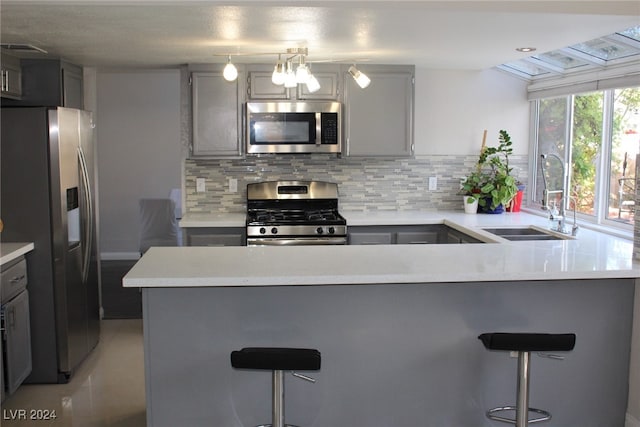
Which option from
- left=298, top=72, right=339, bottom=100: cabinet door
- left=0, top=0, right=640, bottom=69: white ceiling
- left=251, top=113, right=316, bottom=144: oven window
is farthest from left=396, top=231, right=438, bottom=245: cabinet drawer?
left=0, top=0, right=640, bottom=69: white ceiling

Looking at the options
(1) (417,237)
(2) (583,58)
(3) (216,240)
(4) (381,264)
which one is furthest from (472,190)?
(4) (381,264)

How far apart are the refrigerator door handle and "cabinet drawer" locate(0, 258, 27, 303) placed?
1.84 ft

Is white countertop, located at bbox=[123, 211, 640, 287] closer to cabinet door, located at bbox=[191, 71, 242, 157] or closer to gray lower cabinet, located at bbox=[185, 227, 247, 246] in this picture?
gray lower cabinet, located at bbox=[185, 227, 247, 246]

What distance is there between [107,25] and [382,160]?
8.72 feet

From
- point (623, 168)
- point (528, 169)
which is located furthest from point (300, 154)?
point (623, 168)

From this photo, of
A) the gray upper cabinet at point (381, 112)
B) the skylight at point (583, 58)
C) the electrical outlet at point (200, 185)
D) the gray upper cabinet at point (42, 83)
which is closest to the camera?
the skylight at point (583, 58)

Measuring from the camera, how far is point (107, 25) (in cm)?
346

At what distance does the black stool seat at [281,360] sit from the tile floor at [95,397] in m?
1.44

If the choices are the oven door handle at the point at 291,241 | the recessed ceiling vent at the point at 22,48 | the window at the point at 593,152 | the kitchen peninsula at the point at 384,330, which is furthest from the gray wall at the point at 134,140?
the kitchen peninsula at the point at 384,330

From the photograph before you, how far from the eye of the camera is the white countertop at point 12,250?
369 centimetres

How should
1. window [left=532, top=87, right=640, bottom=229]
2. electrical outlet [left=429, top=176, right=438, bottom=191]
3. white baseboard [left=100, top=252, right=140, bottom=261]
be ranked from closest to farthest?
window [left=532, top=87, right=640, bottom=229]
electrical outlet [left=429, top=176, right=438, bottom=191]
white baseboard [left=100, top=252, right=140, bottom=261]

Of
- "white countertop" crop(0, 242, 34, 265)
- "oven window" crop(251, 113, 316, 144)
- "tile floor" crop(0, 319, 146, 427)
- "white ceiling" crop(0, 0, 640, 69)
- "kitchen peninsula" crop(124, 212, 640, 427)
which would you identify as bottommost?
"tile floor" crop(0, 319, 146, 427)

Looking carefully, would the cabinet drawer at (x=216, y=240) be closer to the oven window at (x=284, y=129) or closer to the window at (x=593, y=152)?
the oven window at (x=284, y=129)

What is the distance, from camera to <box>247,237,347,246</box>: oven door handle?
15.8 ft
